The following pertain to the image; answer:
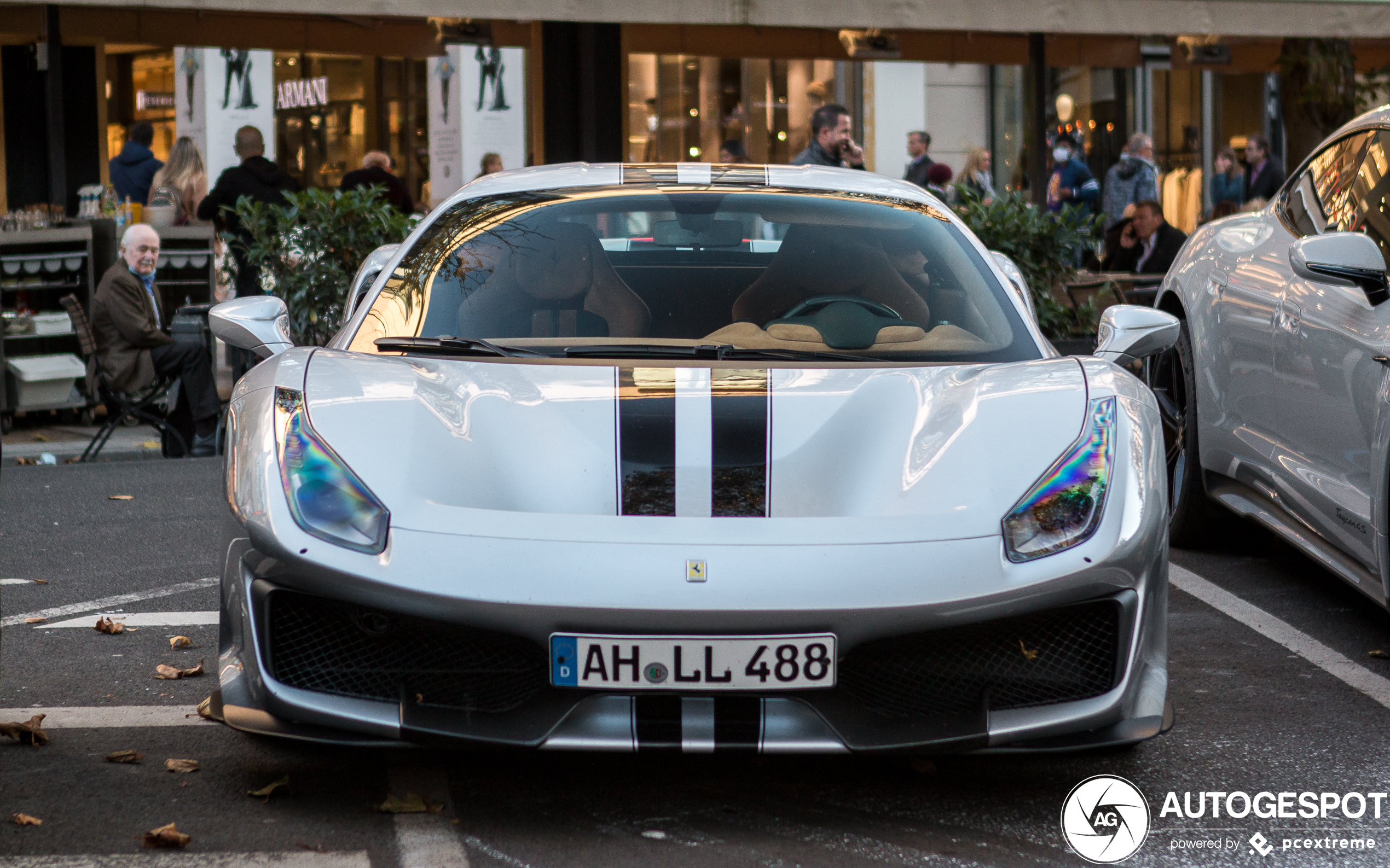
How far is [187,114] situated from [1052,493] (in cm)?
1727

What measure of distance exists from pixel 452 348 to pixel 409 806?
102 cm

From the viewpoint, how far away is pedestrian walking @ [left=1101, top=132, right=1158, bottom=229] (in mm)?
15062

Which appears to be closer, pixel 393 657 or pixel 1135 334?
pixel 393 657

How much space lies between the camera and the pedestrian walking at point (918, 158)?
13742mm

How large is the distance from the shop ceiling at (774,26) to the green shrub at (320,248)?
1.17 meters

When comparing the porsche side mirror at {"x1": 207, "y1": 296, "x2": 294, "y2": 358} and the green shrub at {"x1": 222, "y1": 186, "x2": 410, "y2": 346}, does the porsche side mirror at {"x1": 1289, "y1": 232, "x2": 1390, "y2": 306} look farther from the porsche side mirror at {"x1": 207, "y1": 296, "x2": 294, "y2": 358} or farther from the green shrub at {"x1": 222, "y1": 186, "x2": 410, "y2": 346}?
the green shrub at {"x1": 222, "y1": 186, "x2": 410, "y2": 346}

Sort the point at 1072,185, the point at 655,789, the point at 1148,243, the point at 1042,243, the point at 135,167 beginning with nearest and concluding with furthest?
1. the point at 655,789
2. the point at 1042,243
3. the point at 1148,243
4. the point at 135,167
5. the point at 1072,185

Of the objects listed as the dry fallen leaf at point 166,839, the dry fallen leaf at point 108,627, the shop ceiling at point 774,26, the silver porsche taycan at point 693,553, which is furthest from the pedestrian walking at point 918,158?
the dry fallen leaf at point 166,839

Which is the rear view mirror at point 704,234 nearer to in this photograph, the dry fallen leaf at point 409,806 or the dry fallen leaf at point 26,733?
the dry fallen leaf at point 409,806

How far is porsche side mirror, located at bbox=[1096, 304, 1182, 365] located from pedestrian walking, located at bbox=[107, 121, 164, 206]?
11.6m

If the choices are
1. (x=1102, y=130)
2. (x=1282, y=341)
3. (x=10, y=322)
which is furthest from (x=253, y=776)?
(x=1102, y=130)

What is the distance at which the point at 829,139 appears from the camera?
10.5 m

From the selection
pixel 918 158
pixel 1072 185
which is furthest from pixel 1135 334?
pixel 1072 185

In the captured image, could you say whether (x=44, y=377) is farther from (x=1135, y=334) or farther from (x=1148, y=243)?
(x=1135, y=334)
